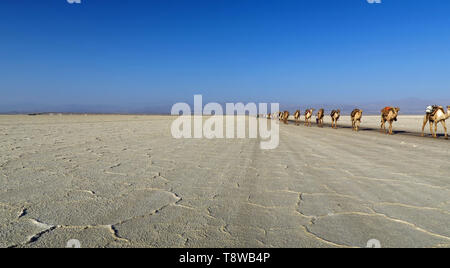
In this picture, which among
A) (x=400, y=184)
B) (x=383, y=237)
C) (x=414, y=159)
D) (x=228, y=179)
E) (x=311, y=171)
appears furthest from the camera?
(x=414, y=159)

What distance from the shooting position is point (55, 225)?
217 centimetres

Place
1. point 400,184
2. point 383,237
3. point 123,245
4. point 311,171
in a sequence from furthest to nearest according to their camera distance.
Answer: point 311,171
point 400,184
point 383,237
point 123,245

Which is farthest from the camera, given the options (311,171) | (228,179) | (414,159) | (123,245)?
(414,159)

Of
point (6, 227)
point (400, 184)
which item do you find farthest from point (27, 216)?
point (400, 184)

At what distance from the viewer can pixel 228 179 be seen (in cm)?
378

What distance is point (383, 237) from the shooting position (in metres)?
2.02

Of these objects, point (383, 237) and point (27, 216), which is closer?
point (383, 237)

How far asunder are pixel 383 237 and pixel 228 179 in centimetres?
214

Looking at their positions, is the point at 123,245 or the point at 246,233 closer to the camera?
the point at 123,245
